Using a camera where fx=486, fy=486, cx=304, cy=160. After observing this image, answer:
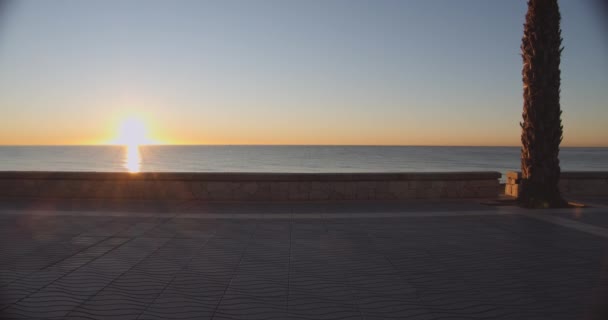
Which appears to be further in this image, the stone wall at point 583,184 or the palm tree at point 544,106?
the stone wall at point 583,184

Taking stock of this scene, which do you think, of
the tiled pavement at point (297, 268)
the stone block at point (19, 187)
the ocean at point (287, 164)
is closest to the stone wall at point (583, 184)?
the tiled pavement at point (297, 268)

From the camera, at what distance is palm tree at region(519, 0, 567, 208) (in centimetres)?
1292

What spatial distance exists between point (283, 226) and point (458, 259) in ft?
12.1

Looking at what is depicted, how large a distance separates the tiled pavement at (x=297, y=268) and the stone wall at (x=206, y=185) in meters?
2.98

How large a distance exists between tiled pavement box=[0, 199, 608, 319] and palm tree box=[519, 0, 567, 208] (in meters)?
2.77

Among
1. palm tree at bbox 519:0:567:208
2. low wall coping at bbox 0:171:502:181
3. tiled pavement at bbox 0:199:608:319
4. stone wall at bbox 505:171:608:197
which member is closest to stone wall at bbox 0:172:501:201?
low wall coping at bbox 0:171:502:181

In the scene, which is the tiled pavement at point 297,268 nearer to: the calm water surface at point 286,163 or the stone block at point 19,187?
the stone block at point 19,187

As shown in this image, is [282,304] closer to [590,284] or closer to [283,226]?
[590,284]

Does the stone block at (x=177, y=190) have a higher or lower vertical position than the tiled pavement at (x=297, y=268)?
higher

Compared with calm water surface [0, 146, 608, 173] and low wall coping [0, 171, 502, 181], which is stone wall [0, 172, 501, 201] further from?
calm water surface [0, 146, 608, 173]

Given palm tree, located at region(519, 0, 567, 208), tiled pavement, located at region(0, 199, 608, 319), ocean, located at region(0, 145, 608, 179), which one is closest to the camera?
tiled pavement, located at region(0, 199, 608, 319)

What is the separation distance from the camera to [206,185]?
1327 cm

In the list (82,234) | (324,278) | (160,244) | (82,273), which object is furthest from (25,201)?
(324,278)

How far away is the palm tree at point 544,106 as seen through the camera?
1292 cm
